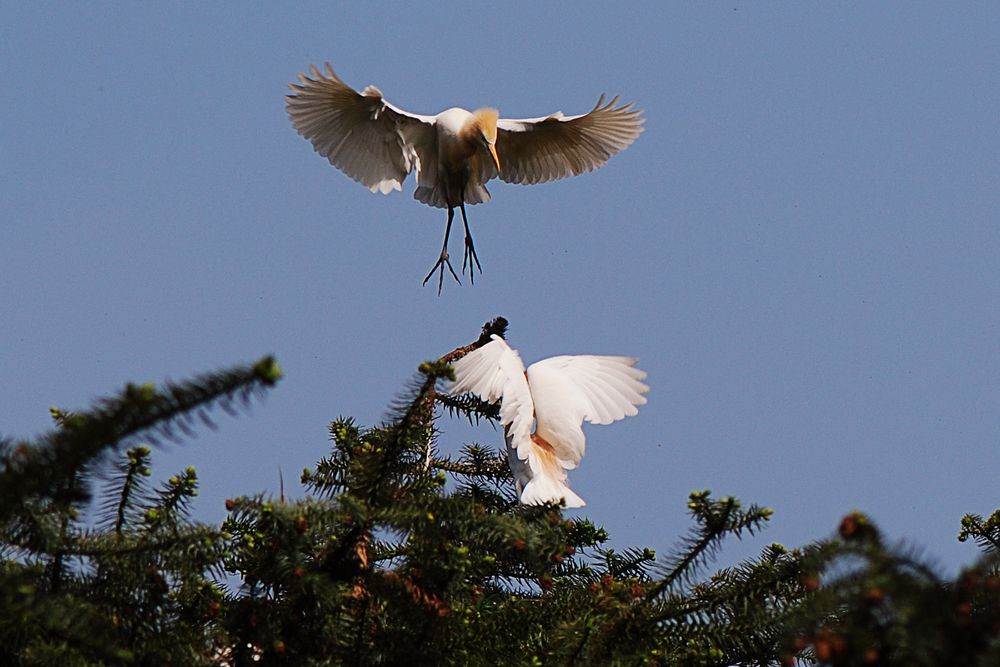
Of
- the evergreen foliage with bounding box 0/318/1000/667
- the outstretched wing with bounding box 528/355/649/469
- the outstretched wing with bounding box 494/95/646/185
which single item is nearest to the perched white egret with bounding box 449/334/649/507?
the outstretched wing with bounding box 528/355/649/469

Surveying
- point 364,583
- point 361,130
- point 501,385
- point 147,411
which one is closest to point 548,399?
point 501,385

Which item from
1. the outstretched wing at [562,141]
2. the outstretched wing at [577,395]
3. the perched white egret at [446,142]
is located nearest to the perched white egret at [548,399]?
the outstretched wing at [577,395]

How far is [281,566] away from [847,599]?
1750 millimetres

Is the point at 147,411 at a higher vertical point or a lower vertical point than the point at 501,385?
lower

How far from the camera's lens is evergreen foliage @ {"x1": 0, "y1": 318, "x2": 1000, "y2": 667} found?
2.71m

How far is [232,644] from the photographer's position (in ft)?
11.5

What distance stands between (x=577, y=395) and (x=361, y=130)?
3.39 metres

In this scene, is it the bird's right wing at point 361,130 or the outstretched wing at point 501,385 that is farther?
the bird's right wing at point 361,130

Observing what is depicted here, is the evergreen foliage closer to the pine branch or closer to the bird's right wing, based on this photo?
the pine branch

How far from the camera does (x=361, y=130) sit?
28.8ft

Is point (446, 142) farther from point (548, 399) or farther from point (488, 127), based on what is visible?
point (548, 399)

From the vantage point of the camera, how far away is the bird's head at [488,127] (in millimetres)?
8492

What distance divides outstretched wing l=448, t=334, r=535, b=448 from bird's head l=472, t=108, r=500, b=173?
2.89 meters

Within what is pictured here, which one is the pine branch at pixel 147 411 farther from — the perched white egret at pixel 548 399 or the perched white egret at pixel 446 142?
the perched white egret at pixel 446 142
